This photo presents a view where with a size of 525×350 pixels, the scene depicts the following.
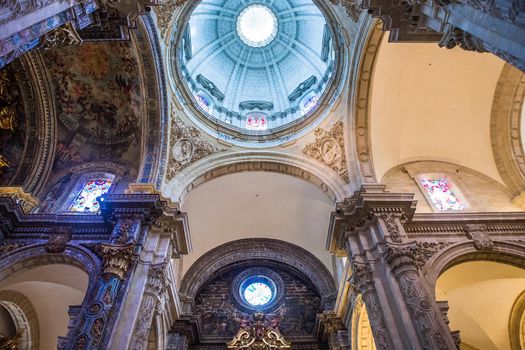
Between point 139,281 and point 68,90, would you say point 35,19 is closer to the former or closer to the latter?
point 139,281

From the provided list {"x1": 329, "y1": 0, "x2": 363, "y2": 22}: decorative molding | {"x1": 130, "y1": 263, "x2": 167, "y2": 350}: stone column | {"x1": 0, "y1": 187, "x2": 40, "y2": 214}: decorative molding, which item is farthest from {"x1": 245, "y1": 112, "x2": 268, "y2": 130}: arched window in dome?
{"x1": 0, "y1": 187, "x2": 40, "y2": 214}: decorative molding

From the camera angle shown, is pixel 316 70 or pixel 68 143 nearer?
pixel 68 143

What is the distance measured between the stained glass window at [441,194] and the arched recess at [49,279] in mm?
11050

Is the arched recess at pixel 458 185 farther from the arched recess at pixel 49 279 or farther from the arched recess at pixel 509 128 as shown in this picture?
the arched recess at pixel 49 279

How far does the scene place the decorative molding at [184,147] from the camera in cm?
1316

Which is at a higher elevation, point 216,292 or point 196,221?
point 196,221

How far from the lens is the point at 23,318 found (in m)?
11.8

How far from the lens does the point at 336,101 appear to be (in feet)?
45.5

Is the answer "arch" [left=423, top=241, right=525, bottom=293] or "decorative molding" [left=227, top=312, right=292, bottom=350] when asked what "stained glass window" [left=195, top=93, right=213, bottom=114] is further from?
"arch" [left=423, top=241, right=525, bottom=293]

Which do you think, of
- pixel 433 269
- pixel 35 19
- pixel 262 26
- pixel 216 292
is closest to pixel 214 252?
pixel 216 292

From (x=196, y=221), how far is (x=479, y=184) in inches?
437

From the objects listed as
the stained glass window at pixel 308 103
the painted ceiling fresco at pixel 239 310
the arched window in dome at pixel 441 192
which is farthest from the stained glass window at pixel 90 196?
the arched window in dome at pixel 441 192

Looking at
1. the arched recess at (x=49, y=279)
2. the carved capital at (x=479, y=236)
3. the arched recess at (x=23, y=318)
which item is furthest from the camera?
the arched recess at (x=23, y=318)

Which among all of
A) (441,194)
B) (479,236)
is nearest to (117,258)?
(479,236)
